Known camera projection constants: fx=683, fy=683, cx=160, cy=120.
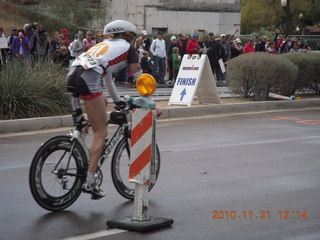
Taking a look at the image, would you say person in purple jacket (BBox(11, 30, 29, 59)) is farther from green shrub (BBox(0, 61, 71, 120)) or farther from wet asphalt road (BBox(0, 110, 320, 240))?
wet asphalt road (BBox(0, 110, 320, 240))

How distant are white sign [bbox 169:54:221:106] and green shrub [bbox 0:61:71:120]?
3006 mm

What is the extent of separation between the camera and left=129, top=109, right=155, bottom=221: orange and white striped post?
5.94m

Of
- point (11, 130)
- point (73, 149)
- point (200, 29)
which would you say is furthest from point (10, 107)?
point (200, 29)

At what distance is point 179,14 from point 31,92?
1405 inches

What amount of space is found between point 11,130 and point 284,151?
4.94 m

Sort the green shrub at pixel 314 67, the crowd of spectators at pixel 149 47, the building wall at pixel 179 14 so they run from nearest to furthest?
the green shrub at pixel 314 67 < the crowd of spectators at pixel 149 47 < the building wall at pixel 179 14

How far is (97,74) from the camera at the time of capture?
261 inches

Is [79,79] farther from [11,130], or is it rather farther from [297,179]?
[11,130]

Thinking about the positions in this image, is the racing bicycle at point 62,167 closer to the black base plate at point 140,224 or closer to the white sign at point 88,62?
the white sign at point 88,62

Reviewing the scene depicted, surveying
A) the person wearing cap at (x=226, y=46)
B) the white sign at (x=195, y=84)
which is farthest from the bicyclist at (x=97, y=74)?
the person wearing cap at (x=226, y=46)

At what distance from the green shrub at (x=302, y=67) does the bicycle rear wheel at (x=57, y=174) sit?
11.9 metres

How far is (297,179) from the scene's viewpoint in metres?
8.28

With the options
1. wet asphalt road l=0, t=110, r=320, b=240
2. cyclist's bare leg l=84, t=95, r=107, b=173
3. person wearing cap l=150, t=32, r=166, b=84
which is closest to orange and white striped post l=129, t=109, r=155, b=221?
wet asphalt road l=0, t=110, r=320, b=240

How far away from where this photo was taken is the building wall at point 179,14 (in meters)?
46.3
